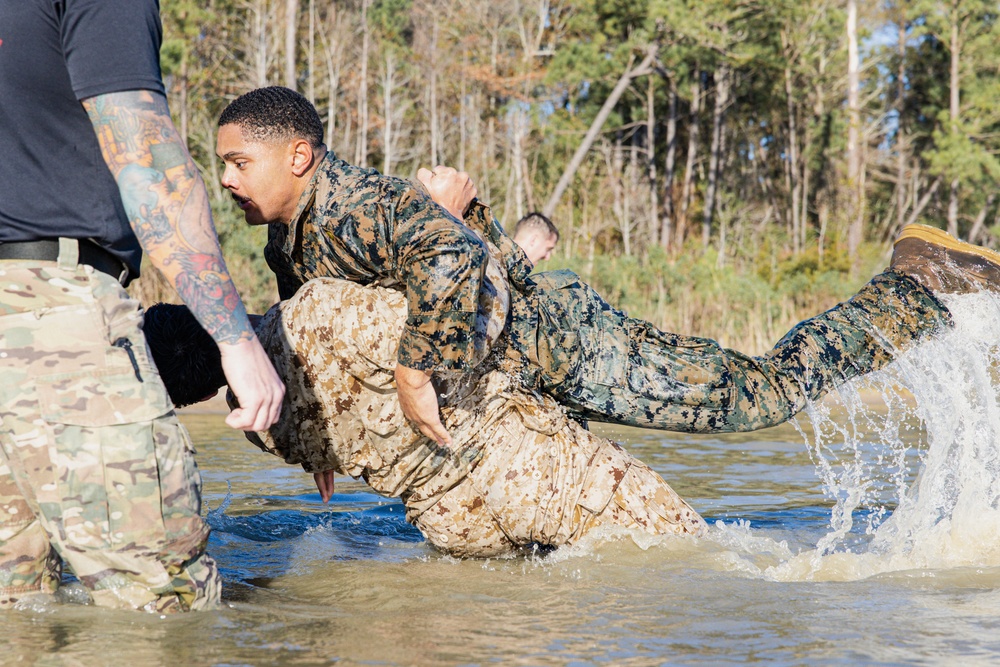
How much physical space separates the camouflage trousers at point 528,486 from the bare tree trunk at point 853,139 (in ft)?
71.3

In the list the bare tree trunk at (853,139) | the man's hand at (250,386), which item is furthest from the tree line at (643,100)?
the man's hand at (250,386)

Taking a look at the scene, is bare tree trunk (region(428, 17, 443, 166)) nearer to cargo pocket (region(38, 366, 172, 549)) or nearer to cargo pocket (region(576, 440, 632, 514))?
cargo pocket (region(576, 440, 632, 514))

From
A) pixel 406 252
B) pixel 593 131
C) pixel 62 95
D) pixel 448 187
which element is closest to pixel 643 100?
pixel 593 131

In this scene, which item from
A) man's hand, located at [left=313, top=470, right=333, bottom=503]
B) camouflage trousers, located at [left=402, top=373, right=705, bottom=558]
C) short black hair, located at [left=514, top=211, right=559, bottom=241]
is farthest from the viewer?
short black hair, located at [left=514, top=211, right=559, bottom=241]

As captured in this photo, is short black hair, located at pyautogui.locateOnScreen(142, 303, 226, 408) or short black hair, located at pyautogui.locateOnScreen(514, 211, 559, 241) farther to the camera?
short black hair, located at pyautogui.locateOnScreen(514, 211, 559, 241)

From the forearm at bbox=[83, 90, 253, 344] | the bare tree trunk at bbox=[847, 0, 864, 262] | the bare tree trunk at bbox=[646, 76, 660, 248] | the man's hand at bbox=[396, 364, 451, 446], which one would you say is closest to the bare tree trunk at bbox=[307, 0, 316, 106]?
the bare tree trunk at bbox=[646, 76, 660, 248]

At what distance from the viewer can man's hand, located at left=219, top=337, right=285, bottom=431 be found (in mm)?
2578

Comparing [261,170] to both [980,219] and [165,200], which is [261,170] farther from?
[980,219]

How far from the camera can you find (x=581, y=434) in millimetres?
3881

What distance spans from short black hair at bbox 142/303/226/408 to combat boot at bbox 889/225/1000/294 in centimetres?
290

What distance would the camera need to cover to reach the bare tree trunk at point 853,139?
2462cm

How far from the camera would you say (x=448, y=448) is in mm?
3631

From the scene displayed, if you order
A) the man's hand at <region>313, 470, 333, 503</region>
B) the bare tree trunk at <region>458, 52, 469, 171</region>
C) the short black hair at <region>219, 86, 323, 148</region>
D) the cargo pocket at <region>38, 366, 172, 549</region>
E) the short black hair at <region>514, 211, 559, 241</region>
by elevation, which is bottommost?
the man's hand at <region>313, 470, 333, 503</region>

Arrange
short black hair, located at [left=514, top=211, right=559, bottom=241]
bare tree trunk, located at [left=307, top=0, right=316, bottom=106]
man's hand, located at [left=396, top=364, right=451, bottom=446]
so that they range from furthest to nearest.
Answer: bare tree trunk, located at [left=307, top=0, right=316, bottom=106] < short black hair, located at [left=514, top=211, right=559, bottom=241] < man's hand, located at [left=396, top=364, right=451, bottom=446]
